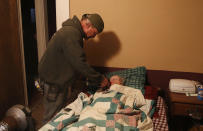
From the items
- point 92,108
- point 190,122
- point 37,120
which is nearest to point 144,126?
point 92,108

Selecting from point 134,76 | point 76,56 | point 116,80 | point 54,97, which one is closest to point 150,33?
point 134,76

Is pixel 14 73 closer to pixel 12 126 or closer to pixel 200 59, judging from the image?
pixel 12 126

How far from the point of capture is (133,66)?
211 centimetres

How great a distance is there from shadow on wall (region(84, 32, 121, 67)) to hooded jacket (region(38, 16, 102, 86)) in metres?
0.47

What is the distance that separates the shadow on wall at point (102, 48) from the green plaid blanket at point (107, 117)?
66 cm

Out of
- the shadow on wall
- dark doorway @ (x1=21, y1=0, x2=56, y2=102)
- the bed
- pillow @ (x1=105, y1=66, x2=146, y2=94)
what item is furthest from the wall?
dark doorway @ (x1=21, y1=0, x2=56, y2=102)

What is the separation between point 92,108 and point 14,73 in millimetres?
1310

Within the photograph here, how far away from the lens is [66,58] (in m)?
1.60

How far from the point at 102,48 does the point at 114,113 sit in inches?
38.4

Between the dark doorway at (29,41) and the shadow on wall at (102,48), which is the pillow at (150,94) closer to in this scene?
the shadow on wall at (102,48)

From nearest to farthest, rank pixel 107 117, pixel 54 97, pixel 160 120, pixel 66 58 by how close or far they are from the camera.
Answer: pixel 107 117
pixel 160 120
pixel 66 58
pixel 54 97

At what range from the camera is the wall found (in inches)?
74.7

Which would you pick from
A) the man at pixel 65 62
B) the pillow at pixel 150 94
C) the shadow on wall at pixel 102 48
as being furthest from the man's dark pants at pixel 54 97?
the pillow at pixel 150 94

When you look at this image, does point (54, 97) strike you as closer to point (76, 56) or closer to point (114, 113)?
point (76, 56)
